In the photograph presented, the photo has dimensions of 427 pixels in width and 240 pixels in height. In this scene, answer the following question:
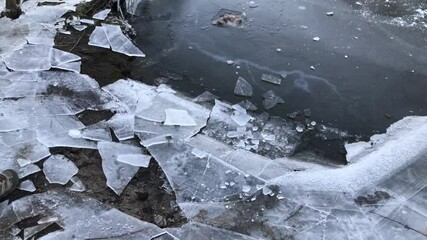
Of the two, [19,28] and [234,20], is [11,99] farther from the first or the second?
[234,20]

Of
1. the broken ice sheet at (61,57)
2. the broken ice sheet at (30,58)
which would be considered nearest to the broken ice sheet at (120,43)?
the broken ice sheet at (61,57)

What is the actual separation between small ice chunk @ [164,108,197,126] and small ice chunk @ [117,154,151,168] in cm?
47

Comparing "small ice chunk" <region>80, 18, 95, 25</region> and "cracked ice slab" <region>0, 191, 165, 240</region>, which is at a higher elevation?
"small ice chunk" <region>80, 18, 95, 25</region>

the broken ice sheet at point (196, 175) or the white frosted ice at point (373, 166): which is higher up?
the white frosted ice at point (373, 166)

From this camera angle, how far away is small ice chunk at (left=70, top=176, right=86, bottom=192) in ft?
11.7

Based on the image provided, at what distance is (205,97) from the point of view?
4.67 m

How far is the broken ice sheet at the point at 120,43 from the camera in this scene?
5207 millimetres

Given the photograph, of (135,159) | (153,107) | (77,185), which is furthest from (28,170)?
(153,107)

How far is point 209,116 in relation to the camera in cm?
440

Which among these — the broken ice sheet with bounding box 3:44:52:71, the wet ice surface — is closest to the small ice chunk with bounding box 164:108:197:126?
the wet ice surface

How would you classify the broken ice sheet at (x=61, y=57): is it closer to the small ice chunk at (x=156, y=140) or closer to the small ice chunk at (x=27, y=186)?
the small ice chunk at (x=156, y=140)

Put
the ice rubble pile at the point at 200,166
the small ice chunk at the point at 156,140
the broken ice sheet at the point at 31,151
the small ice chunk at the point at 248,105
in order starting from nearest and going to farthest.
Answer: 1. the ice rubble pile at the point at 200,166
2. the broken ice sheet at the point at 31,151
3. the small ice chunk at the point at 156,140
4. the small ice chunk at the point at 248,105

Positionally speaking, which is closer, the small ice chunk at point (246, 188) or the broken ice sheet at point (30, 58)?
the small ice chunk at point (246, 188)

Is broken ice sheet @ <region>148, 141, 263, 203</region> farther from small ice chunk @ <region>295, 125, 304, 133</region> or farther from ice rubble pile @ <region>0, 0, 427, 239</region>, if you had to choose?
small ice chunk @ <region>295, 125, 304, 133</region>
